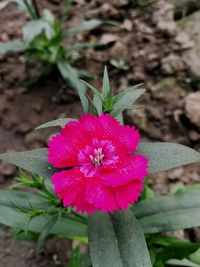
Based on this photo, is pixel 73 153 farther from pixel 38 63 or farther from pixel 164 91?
pixel 38 63

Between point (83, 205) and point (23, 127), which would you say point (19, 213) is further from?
point (23, 127)

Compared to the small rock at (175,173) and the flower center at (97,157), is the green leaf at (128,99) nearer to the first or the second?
the flower center at (97,157)

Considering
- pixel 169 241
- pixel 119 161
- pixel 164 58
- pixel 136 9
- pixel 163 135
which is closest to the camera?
pixel 119 161

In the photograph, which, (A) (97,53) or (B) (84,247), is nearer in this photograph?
(B) (84,247)

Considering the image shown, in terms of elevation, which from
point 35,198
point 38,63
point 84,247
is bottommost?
point 84,247

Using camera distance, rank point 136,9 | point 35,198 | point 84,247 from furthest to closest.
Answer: point 136,9, point 84,247, point 35,198

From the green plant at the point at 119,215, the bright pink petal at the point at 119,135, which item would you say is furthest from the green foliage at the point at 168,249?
the bright pink petal at the point at 119,135

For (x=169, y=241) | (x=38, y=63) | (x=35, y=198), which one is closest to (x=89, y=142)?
(x=35, y=198)
